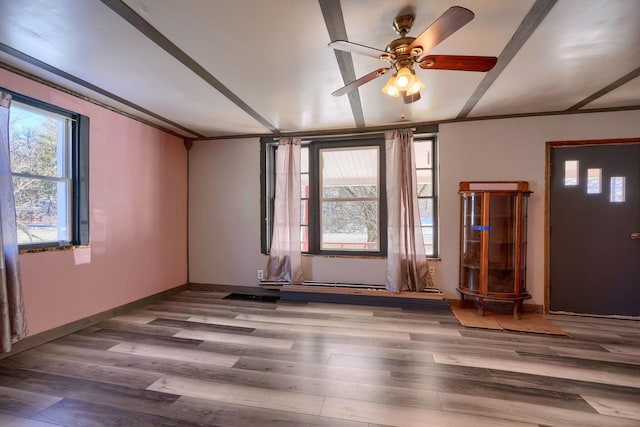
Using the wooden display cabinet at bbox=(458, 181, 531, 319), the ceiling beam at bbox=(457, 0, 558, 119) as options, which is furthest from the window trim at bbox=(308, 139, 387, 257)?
the ceiling beam at bbox=(457, 0, 558, 119)

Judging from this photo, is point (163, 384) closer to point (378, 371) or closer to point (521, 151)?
point (378, 371)

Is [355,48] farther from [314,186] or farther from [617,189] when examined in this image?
[617,189]

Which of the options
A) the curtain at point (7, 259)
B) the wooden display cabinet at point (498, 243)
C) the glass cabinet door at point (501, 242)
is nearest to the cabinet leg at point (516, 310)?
the wooden display cabinet at point (498, 243)

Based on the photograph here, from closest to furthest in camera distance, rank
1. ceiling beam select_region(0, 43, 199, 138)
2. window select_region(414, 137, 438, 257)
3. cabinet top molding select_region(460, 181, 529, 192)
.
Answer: ceiling beam select_region(0, 43, 199, 138) < cabinet top molding select_region(460, 181, 529, 192) < window select_region(414, 137, 438, 257)

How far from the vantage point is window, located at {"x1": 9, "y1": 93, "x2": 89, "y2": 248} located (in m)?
2.54

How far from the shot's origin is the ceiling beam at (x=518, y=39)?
65.5 inches

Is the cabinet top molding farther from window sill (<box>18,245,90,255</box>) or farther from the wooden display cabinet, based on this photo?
window sill (<box>18,245,90,255</box>)

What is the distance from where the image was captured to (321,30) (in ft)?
6.18

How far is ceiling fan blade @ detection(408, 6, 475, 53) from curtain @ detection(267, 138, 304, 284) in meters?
2.58

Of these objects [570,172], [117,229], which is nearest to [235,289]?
[117,229]

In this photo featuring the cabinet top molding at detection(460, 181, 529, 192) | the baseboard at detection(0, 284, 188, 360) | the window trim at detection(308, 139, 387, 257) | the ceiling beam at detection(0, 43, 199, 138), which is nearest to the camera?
the ceiling beam at detection(0, 43, 199, 138)

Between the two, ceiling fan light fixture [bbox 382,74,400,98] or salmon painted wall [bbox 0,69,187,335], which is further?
salmon painted wall [bbox 0,69,187,335]

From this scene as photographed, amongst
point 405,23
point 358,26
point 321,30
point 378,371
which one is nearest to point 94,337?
point 378,371

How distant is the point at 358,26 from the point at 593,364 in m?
3.14
